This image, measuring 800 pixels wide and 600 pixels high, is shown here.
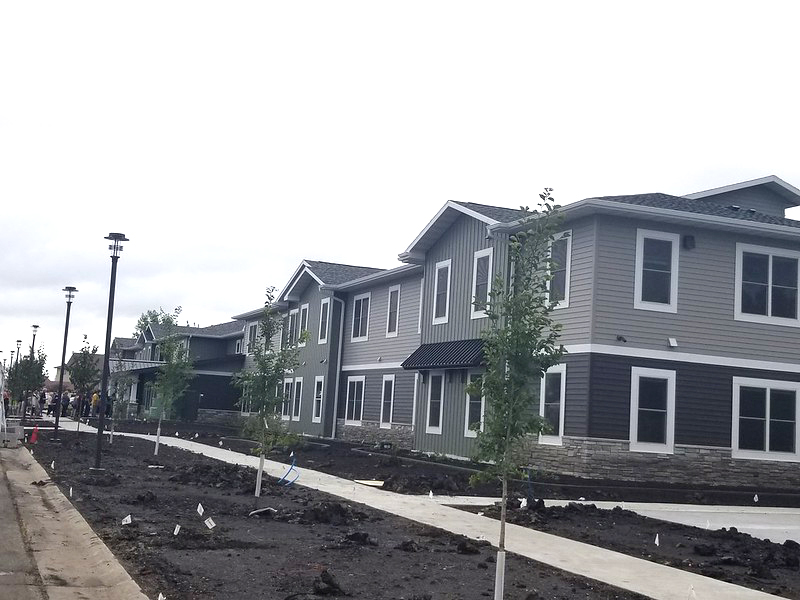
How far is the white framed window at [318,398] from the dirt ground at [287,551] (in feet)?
65.2

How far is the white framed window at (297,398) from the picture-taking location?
131 ft

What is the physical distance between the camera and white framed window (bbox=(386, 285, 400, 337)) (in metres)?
32.0

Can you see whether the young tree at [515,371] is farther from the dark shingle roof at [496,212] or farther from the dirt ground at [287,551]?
the dark shingle roof at [496,212]

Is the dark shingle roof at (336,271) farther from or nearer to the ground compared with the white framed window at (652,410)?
farther from the ground

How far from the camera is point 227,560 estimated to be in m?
9.92

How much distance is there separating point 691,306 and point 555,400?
3936mm

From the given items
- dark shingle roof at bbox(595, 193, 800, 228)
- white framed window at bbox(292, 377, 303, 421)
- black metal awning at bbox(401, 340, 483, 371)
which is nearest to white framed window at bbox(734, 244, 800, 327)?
dark shingle roof at bbox(595, 193, 800, 228)

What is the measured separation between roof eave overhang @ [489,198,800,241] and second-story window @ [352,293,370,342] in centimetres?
1474

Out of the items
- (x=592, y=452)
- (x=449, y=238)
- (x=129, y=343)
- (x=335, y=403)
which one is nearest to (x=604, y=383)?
(x=592, y=452)

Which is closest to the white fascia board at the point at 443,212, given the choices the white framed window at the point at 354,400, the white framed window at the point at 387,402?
the white framed window at the point at 387,402

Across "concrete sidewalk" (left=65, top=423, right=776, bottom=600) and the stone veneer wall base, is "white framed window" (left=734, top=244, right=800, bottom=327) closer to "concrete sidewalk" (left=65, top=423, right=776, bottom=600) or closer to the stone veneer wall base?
the stone veneer wall base

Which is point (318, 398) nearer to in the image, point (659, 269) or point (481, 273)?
point (481, 273)

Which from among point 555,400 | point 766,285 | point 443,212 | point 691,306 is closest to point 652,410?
point 555,400

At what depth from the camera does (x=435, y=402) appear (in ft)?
90.2
